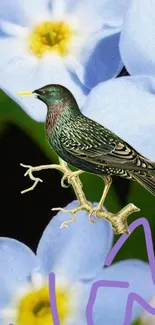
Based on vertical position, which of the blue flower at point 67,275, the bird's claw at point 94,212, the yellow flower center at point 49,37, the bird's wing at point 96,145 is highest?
the yellow flower center at point 49,37

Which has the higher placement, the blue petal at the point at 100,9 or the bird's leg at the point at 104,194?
the blue petal at the point at 100,9

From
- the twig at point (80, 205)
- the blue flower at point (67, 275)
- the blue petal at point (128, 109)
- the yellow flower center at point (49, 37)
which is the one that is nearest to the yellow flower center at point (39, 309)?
the blue flower at point (67, 275)

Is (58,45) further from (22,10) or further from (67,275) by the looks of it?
(67,275)

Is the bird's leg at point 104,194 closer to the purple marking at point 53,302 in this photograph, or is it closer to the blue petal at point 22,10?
the purple marking at point 53,302

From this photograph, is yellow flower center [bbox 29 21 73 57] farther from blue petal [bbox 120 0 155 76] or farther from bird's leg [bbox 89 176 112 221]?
bird's leg [bbox 89 176 112 221]

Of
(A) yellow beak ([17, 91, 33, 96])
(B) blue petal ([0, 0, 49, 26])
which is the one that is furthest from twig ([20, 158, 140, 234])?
(B) blue petal ([0, 0, 49, 26])

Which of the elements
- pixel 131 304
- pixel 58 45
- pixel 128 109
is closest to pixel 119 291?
pixel 131 304
